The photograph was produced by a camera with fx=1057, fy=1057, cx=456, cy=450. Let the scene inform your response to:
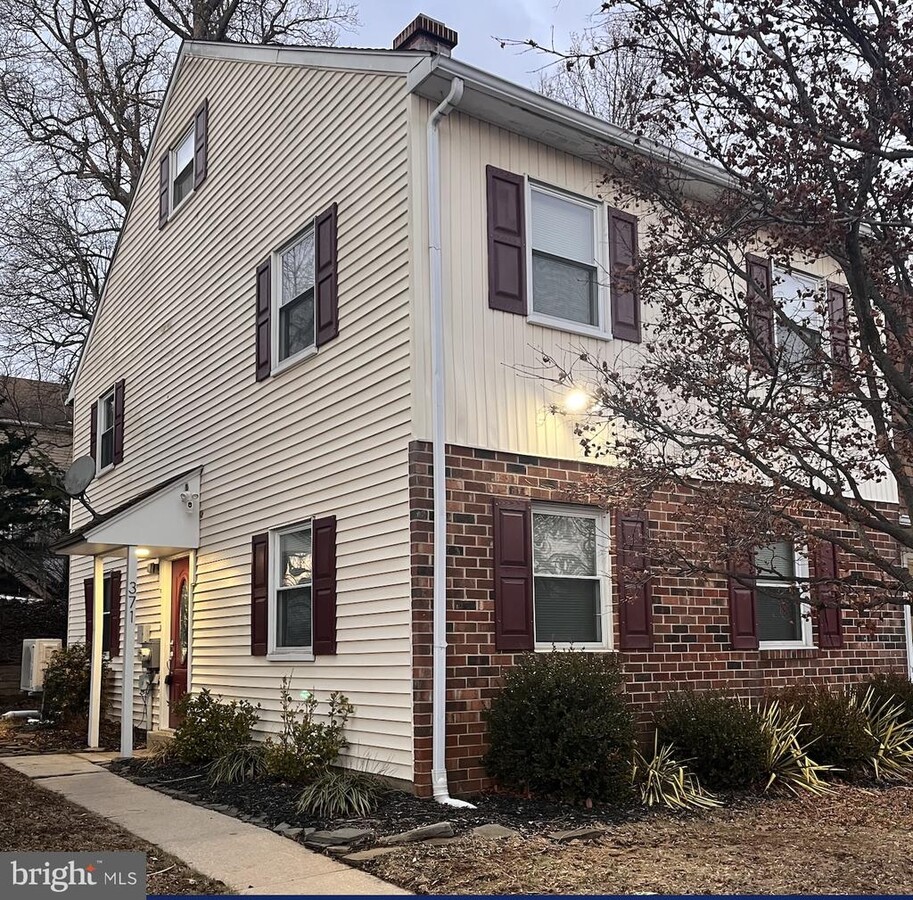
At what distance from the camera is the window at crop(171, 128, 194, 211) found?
14336 millimetres

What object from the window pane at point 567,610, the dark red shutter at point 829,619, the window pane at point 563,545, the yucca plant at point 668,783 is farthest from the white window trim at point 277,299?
the dark red shutter at point 829,619

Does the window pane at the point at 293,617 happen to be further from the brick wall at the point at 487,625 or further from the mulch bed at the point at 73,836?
the mulch bed at the point at 73,836

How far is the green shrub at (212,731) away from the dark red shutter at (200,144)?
6749 mm

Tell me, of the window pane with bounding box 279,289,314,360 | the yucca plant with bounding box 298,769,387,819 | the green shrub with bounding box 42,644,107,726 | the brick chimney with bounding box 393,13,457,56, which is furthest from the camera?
the green shrub with bounding box 42,644,107,726

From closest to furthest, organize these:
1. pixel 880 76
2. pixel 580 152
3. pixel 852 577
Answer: pixel 880 76, pixel 852 577, pixel 580 152

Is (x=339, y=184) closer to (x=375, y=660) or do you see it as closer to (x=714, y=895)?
(x=375, y=660)

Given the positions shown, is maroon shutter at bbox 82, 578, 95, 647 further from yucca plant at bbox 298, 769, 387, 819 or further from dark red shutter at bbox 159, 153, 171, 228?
yucca plant at bbox 298, 769, 387, 819

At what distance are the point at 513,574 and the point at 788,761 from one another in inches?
115

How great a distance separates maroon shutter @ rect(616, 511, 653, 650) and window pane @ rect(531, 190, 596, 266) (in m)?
2.58

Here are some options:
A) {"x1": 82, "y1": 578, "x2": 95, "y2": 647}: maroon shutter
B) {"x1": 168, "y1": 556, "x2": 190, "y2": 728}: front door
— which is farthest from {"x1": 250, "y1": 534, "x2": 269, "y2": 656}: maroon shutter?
{"x1": 82, "y1": 578, "x2": 95, "y2": 647}: maroon shutter

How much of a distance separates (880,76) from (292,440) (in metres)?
6.82

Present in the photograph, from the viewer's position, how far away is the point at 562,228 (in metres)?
10.2

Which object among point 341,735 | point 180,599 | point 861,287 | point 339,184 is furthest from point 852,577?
point 180,599

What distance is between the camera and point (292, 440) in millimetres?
10789
